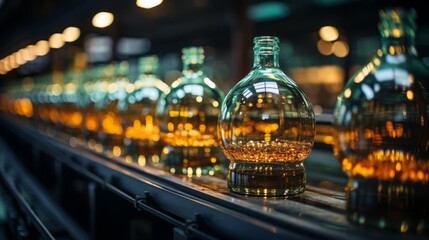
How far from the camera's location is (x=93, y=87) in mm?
3303

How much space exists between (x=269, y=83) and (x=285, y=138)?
0.12 meters

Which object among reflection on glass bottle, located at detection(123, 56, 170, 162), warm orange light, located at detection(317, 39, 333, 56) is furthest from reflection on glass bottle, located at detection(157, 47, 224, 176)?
warm orange light, located at detection(317, 39, 333, 56)

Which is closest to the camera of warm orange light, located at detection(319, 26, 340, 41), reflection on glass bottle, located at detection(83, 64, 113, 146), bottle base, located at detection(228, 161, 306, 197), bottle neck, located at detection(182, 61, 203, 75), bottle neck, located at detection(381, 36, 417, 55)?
bottle neck, located at detection(381, 36, 417, 55)

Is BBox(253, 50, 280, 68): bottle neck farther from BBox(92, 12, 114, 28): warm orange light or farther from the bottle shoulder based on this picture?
BBox(92, 12, 114, 28): warm orange light

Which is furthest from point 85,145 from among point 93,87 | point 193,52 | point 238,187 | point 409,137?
point 409,137

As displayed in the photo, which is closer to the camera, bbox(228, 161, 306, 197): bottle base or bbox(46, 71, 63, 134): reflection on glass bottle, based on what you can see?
bbox(228, 161, 306, 197): bottle base

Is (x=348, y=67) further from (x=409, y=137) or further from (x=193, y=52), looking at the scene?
(x=409, y=137)

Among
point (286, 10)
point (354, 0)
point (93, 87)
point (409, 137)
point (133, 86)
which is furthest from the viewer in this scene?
point (286, 10)

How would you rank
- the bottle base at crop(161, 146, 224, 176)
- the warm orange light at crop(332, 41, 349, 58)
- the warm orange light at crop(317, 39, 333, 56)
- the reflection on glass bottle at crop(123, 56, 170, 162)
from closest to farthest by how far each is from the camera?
1. the bottle base at crop(161, 146, 224, 176)
2. the reflection on glass bottle at crop(123, 56, 170, 162)
3. the warm orange light at crop(332, 41, 349, 58)
4. the warm orange light at crop(317, 39, 333, 56)

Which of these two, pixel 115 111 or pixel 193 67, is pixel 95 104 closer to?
pixel 115 111

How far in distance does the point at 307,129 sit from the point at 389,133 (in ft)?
0.98

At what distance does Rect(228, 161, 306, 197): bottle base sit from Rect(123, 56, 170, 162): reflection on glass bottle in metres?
0.85

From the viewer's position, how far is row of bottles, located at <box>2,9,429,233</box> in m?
0.97

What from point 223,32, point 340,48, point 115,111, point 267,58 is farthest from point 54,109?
point 223,32
